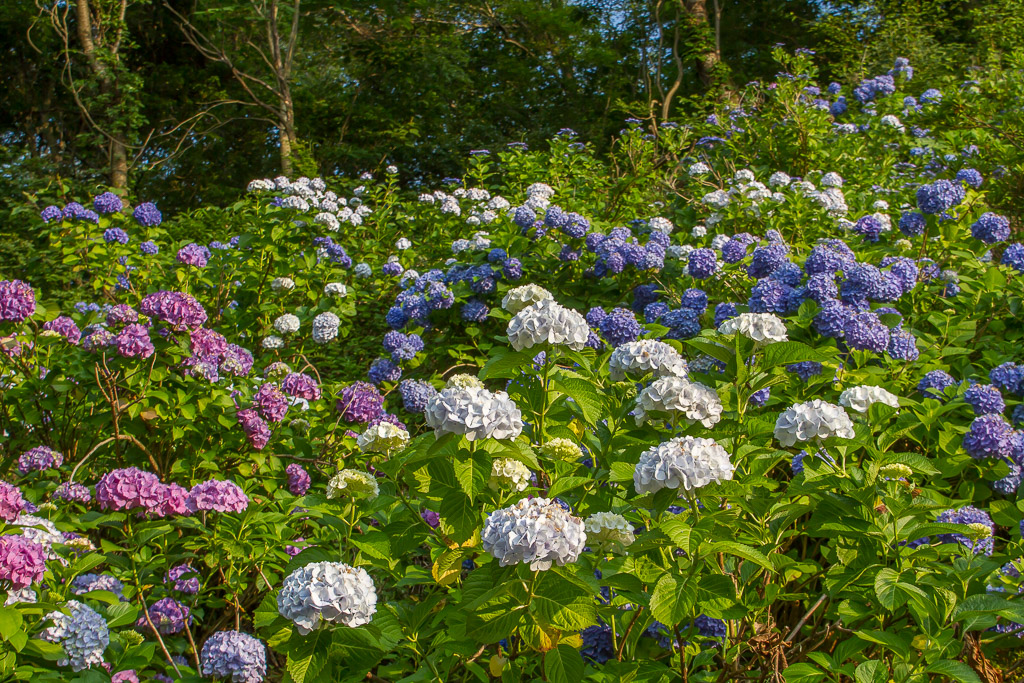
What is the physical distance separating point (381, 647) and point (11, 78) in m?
12.9

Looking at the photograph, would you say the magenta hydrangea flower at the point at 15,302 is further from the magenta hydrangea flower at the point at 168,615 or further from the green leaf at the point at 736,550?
the green leaf at the point at 736,550

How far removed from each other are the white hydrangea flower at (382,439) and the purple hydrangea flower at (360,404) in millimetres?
1106

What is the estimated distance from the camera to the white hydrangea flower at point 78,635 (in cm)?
169

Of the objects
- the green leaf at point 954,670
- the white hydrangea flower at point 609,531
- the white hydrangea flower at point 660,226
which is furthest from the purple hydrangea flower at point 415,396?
the green leaf at point 954,670

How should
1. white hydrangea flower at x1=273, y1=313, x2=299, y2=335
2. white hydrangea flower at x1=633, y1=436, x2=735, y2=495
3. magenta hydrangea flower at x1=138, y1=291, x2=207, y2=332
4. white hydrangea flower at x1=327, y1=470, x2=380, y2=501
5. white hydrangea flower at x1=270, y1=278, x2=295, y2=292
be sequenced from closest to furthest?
white hydrangea flower at x1=633, y1=436, x2=735, y2=495
white hydrangea flower at x1=327, y1=470, x2=380, y2=501
magenta hydrangea flower at x1=138, y1=291, x2=207, y2=332
white hydrangea flower at x1=273, y1=313, x2=299, y2=335
white hydrangea flower at x1=270, y1=278, x2=295, y2=292

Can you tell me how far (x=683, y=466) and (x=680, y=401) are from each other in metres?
0.30

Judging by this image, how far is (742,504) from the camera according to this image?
162cm

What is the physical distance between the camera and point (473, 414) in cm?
142

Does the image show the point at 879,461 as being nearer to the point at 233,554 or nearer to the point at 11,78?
the point at 233,554

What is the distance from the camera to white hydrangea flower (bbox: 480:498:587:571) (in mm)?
1266

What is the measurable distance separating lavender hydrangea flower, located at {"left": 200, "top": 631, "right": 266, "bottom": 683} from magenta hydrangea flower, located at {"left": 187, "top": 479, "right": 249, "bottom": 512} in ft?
1.13

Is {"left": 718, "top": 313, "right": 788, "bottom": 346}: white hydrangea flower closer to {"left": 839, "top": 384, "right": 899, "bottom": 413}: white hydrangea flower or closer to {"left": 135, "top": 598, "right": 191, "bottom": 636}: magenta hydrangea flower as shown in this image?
{"left": 839, "top": 384, "right": 899, "bottom": 413}: white hydrangea flower

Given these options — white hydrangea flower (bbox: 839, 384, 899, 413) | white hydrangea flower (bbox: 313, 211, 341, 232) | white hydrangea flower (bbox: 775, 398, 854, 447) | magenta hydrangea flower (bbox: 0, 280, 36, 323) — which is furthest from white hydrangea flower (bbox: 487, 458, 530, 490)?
white hydrangea flower (bbox: 313, 211, 341, 232)

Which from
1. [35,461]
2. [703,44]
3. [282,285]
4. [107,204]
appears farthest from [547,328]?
[703,44]
